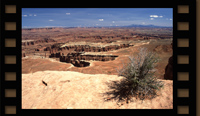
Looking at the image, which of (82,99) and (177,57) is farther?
(82,99)

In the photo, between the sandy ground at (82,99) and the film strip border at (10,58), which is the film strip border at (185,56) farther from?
the film strip border at (10,58)

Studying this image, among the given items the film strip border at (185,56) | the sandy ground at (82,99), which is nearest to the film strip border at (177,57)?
the film strip border at (185,56)

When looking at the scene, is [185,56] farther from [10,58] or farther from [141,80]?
[10,58]

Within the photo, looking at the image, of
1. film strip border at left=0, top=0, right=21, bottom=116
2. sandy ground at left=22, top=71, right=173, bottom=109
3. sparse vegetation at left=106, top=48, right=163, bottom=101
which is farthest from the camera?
sparse vegetation at left=106, top=48, right=163, bottom=101

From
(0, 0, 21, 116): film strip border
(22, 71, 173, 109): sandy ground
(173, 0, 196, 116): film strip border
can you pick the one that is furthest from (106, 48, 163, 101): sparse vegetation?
(0, 0, 21, 116): film strip border

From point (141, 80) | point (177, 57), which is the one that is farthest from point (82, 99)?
point (177, 57)

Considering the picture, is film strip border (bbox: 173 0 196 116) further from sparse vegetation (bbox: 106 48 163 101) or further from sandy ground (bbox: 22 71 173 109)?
sparse vegetation (bbox: 106 48 163 101)
